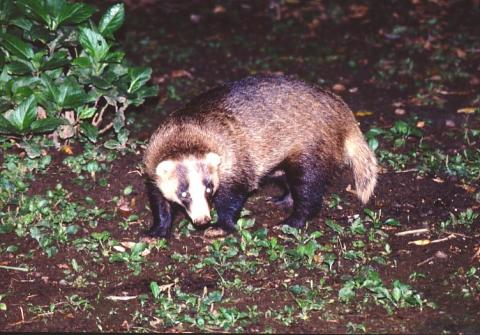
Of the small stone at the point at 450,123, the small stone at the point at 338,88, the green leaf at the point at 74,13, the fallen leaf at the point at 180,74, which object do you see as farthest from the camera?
the fallen leaf at the point at 180,74

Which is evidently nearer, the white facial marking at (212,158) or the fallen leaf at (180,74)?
the white facial marking at (212,158)

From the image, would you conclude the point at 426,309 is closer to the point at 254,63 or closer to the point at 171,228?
the point at 171,228

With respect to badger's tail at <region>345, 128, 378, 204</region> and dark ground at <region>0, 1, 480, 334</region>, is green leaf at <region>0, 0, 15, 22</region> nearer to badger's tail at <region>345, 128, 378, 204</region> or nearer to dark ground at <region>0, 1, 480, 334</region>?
dark ground at <region>0, 1, 480, 334</region>

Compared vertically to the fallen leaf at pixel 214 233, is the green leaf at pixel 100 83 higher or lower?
higher

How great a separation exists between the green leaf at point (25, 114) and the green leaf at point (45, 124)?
6cm

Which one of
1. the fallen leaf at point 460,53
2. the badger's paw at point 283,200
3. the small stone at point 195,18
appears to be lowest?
the badger's paw at point 283,200

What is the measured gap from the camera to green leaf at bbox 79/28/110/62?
23.7 feet

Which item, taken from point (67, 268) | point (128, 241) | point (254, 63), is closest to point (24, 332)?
point (67, 268)

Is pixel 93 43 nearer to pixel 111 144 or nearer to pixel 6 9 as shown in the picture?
pixel 6 9

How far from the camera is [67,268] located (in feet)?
21.0

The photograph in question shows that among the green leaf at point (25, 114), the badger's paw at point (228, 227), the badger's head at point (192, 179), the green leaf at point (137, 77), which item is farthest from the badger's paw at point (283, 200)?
the green leaf at point (25, 114)

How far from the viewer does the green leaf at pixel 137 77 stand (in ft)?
24.8

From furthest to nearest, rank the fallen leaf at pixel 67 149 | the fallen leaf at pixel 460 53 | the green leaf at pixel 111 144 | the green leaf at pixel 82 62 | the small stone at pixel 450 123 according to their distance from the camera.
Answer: the fallen leaf at pixel 460 53, the small stone at pixel 450 123, the fallen leaf at pixel 67 149, the green leaf at pixel 111 144, the green leaf at pixel 82 62

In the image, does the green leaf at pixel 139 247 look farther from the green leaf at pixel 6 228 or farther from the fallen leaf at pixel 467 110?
the fallen leaf at pixel 467 110
